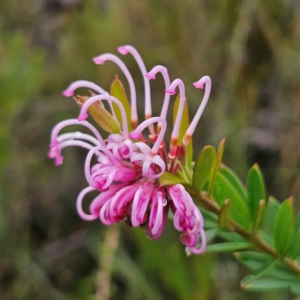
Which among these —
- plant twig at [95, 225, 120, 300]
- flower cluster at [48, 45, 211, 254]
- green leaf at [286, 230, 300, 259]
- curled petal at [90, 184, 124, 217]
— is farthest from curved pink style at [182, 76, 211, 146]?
plant twig at [95, 225, 120, 300]

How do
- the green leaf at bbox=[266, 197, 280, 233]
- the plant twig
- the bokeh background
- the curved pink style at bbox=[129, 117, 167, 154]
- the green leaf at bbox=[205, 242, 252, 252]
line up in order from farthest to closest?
the bokeh background → the plant twig → the green leaf at bbox=[266, 197, 280, 233] → the green leaf at bbox=[205, 242, 252, 252] → the curved pink style at bbox=[129, 117, 167, 154]

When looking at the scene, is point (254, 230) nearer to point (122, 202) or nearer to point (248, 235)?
point (248, 235)

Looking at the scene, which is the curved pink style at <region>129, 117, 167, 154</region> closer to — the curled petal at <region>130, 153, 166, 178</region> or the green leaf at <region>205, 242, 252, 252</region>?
the curled petal at <region>130, 153, 166, 178</region>

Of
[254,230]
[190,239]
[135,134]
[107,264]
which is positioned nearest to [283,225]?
[254,230]

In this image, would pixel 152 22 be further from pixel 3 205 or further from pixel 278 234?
pixel 278 234

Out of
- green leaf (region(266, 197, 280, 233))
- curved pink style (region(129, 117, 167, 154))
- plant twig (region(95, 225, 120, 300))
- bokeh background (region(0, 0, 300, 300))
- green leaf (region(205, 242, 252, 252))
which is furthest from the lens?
bokeh background (region(0, 0, 300, 300))

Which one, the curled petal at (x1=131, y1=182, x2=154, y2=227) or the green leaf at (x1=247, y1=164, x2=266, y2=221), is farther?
the green leaf at (x1=247, y1=164, x2=266, y2=221)
